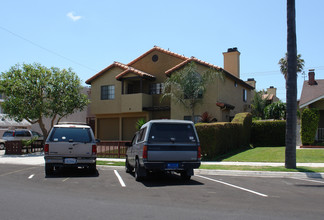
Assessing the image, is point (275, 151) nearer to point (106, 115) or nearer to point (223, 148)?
point (223, 148)

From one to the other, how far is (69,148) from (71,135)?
0.56 metres

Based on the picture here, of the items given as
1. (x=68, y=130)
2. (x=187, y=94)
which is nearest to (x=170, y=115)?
(x=187, y=94)

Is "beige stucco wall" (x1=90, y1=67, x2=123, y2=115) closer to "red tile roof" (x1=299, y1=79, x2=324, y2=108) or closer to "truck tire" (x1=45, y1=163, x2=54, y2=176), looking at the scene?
"red tile roof" (x1=299, y1=79, x2=324, y2=108)

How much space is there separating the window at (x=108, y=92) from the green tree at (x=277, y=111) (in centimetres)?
1520

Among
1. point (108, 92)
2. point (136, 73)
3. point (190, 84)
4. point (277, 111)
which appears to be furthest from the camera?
point (277, 111)

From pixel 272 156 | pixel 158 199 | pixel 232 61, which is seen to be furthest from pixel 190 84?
pixel 158 199

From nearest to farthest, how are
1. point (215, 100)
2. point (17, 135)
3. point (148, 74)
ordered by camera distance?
point (215, 100)
point (148, 74)
point (17, 135)

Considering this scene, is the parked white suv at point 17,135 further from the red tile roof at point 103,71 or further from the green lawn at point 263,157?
the green lawn at point 263,157

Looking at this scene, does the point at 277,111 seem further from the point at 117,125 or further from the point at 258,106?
the point at 117,125

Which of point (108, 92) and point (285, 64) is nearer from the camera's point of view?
point (108, 92)

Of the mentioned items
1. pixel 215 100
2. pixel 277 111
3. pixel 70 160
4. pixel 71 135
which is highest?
pixel 215 100

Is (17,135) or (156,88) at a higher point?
(156,88)

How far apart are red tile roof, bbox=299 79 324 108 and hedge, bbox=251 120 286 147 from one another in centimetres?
218

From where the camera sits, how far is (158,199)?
322 inches
